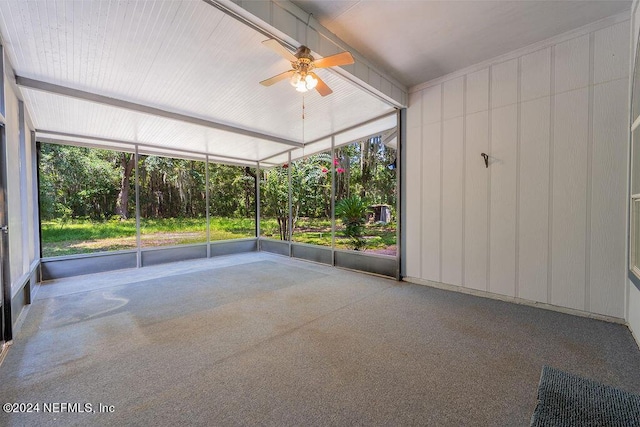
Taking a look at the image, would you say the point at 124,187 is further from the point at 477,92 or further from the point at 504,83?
the point at 504,83

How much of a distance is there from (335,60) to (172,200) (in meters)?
6.94

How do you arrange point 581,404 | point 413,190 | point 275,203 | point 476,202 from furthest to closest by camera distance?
point 275,203 → point 413,190 → point 476,202 → point 581,404

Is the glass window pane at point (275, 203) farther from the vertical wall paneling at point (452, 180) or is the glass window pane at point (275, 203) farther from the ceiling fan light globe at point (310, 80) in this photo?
the ceiling fan light globe at point (310, 80)

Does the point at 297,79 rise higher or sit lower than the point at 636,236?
higher

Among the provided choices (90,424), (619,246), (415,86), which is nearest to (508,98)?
(415,86)

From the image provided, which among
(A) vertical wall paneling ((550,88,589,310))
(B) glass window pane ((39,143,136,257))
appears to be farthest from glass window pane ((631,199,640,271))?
(B) glass window pane ((39,143,136,257))

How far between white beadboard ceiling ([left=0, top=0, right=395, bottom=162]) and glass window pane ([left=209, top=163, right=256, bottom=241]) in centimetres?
210

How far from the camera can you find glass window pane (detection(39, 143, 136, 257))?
17.9ft

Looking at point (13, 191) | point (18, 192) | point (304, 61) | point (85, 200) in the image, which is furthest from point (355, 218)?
point (85, 200)

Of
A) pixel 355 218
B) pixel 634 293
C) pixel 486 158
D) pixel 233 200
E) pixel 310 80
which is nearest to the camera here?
pixel 634 293

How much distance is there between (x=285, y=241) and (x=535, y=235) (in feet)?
17.3

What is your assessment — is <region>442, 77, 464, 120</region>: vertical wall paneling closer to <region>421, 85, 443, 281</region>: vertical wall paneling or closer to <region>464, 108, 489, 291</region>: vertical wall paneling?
<region>421, 85, 443, 281</region>: vertical wall paneling

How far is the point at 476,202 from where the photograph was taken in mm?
3707

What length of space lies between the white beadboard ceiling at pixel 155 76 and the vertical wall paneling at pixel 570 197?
2.38m
